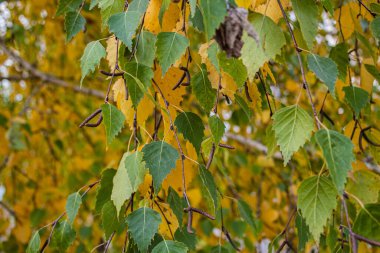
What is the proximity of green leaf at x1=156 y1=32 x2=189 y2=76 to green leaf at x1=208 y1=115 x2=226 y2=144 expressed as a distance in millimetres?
97

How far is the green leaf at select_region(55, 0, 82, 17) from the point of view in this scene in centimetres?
82

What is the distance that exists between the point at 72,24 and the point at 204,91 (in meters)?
0.24

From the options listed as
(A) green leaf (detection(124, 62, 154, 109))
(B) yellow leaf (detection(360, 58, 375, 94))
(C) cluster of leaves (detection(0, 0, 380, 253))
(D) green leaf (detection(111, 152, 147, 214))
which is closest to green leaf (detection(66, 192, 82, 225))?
(C) cluster of leaves (detection(0, 0, 380, 253))

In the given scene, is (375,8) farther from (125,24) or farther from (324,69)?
(125,24)

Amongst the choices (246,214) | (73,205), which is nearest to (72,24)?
(73,205)

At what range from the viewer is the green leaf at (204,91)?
2.36ft

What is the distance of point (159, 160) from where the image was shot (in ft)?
2.06

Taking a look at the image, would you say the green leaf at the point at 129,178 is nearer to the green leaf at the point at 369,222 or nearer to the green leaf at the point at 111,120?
the green leaf at the point at 111,120

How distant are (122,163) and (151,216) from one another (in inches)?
3.9

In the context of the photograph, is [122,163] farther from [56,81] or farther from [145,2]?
[56,81]

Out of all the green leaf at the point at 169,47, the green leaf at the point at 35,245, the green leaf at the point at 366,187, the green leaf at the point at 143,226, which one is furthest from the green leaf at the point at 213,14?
the green leaf at the point at 366,187

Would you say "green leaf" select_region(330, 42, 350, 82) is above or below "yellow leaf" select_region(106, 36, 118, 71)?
below

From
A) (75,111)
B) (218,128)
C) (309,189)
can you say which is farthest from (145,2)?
(75,111)

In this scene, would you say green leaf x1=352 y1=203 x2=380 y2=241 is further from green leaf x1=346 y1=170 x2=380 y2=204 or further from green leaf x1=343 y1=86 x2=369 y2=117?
green leaf x1=346 y1=170 x2=380 y2=204
